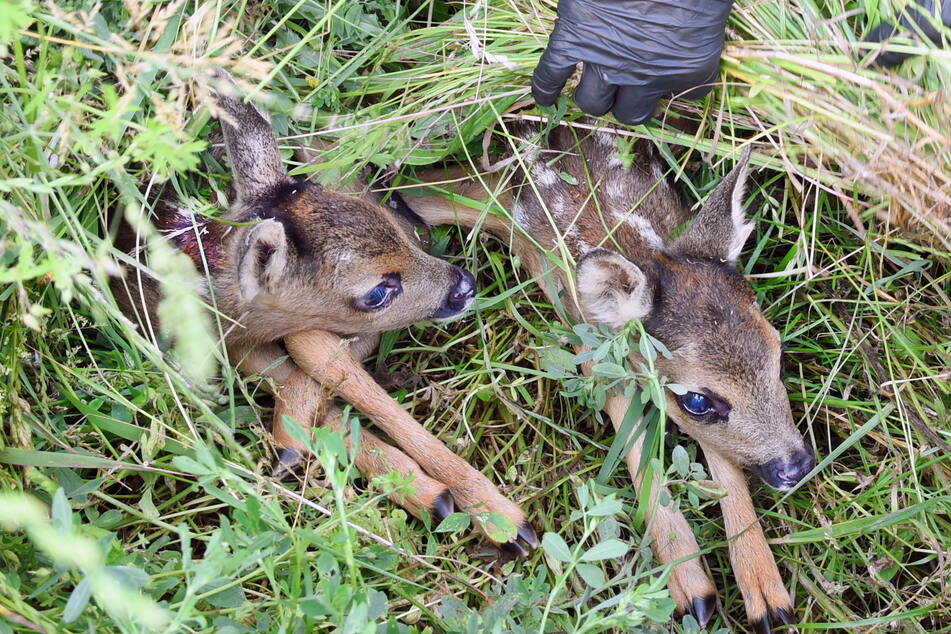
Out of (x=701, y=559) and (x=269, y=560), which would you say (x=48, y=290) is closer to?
(x=269, y=560)

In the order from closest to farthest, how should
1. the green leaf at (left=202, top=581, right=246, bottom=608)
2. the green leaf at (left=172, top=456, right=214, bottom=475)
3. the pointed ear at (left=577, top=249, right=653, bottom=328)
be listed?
the green leaf at (left=172, top=456, right=214, bottom=475) < the green leaf at (left=202, top=581, right=246, bottom=608) < the pointed ear at (left=577, top=249, right=653, bottom=328)

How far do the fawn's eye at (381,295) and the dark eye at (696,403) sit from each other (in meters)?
1.52

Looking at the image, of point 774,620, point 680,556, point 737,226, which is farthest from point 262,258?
point 774,620

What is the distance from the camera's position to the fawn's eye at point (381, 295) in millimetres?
4414

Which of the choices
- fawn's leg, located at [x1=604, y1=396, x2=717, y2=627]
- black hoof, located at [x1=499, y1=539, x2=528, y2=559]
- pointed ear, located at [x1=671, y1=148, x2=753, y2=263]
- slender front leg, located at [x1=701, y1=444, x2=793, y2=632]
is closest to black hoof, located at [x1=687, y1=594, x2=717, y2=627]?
fawn's leg, located at [x1=604, y1=396, x2=717, y2=627]

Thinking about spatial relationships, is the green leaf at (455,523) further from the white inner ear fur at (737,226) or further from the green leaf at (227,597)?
the white inner ear fur at (737,226)

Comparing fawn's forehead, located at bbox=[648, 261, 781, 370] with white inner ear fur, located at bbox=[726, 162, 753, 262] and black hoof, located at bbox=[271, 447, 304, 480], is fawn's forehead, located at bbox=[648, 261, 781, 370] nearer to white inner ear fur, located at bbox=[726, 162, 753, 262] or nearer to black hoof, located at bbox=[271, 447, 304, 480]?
white inner ear fur, located at bbox=[726, 162, 753, 262]

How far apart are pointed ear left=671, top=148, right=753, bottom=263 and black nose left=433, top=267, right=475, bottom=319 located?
1100 millimetres

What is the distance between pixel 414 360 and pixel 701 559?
1.91m

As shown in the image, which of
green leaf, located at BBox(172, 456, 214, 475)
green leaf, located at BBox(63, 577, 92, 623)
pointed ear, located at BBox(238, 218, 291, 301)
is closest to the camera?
green leaf, located at BBox(63, 577, 92, 623)

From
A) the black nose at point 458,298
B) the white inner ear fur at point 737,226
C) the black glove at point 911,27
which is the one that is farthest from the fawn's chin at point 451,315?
the black glove at point 911,27

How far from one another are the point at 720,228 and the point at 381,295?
5.62 ft

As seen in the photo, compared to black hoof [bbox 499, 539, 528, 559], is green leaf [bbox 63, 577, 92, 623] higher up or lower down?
higher up

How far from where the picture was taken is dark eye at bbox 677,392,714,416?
4230 mm
